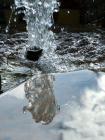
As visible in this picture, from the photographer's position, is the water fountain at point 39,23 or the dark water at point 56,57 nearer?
the dark water at point 56,57

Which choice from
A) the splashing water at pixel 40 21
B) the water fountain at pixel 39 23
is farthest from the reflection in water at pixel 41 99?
the splashing water at pixel 40 21

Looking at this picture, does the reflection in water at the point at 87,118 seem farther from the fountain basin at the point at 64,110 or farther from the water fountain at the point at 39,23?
the water fountain at the point at 39,23

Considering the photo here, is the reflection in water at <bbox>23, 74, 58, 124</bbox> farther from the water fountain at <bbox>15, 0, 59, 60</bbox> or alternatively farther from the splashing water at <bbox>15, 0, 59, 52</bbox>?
the splashing water at <bbox>15, 0, 59, 52</bbox>

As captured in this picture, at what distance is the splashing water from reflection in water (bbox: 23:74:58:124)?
3.96 m

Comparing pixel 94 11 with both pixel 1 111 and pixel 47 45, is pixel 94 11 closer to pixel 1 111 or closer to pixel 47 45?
pixel 47 45

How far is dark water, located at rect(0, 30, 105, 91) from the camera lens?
191 inches

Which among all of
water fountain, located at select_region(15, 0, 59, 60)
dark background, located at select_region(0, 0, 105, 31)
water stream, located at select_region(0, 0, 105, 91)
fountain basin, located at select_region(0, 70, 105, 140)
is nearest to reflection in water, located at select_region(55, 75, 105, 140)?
fountain basin, located at select_region(0, 70, 105, 140)

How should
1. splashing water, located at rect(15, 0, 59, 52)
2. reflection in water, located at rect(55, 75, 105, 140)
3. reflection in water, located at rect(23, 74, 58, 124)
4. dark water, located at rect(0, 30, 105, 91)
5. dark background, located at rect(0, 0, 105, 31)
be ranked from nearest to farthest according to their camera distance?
reflection in water, located at rect(55, 75, 105, 140) < reflection in water, located at rect(23, 74, 58, 124) < dark water, located at rect(0, 30, 105, 91) < splashing water, located at rect(15, 0, 59, 52) < dark background, located at rect(0, 0, 105, 31)

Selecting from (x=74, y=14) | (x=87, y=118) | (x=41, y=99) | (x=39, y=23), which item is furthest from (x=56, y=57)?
(x=87, y=118)

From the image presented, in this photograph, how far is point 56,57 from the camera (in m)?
5.56

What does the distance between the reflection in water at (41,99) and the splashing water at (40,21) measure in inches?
156

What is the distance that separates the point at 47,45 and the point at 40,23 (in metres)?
1.31

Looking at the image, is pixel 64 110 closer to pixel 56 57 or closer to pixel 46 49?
pixel 56 57

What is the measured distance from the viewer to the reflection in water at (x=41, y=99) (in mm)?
1681
